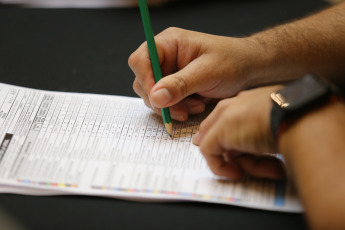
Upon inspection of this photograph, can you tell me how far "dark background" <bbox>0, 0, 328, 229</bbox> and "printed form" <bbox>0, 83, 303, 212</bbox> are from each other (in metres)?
0.02

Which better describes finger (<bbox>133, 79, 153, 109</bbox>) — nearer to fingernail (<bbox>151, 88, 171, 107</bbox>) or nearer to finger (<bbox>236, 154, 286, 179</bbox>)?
fingernail (<bbox>151, 88, 171, 107</bbox>)

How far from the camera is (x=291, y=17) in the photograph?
3.42 ft

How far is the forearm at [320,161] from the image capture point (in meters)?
0.51

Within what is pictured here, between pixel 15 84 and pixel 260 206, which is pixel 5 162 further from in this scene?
pixel 260 206

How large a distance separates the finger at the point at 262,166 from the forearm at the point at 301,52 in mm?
228

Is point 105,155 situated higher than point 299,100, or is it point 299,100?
point 299,100

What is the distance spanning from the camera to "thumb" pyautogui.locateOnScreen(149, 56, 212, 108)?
0.74m

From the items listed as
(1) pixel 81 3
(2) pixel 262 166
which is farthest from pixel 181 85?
(1) pixel 81 3

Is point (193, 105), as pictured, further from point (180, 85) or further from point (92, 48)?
point (92, 48)

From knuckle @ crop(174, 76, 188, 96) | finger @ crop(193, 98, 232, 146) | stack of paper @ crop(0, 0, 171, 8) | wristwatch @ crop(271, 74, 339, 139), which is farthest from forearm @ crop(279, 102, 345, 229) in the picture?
stack of paper @ crop(0, 0, 171, 8)

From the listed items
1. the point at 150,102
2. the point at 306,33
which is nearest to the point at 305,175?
the point at 150,102

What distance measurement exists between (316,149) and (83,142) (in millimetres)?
414

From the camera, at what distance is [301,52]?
87cm

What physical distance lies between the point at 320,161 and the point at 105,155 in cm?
37
